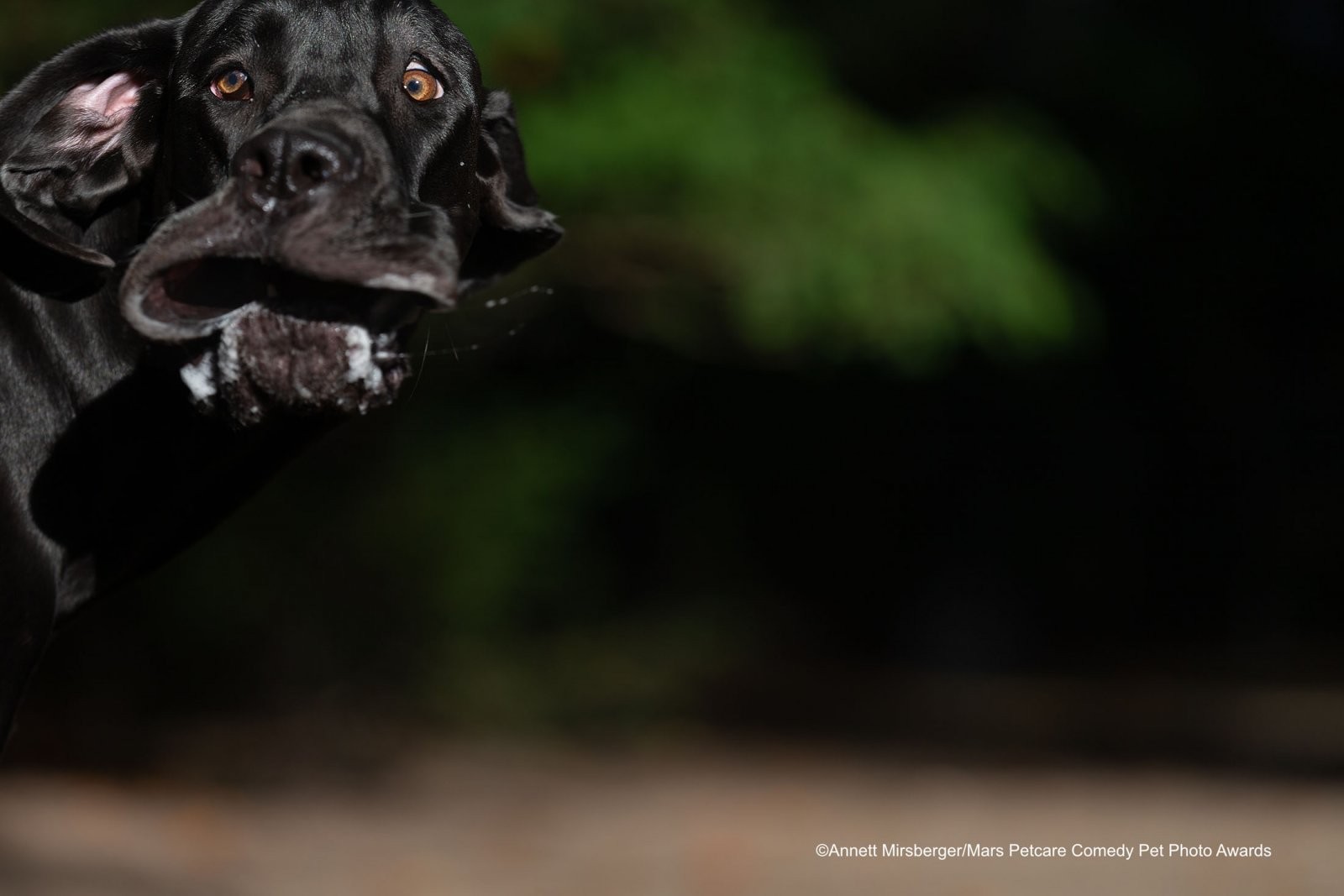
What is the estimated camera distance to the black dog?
2.62 metres

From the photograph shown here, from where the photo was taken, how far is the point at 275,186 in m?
2.63

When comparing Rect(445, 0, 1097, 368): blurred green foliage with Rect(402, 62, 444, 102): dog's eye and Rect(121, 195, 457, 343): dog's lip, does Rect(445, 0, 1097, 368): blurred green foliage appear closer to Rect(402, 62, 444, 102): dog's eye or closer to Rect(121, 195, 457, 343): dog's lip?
Rect(402, 62, 444, 102): dog's eye

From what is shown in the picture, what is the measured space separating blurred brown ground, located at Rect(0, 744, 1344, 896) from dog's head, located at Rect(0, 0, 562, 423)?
4066mm

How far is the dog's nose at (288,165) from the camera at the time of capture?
2623 millimetres

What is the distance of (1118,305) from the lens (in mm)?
13500

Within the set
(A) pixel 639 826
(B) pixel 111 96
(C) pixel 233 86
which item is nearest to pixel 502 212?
(C) pixel 233 86

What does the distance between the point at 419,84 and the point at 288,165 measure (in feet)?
1.89

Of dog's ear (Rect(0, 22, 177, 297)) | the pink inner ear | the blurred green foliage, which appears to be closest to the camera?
dog's ear (Rect(0, 22, 177, 297))

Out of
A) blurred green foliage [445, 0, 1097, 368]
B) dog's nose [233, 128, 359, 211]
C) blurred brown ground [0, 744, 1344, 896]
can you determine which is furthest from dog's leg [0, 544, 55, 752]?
blurred brown ground [0, 744, 1344, 896]

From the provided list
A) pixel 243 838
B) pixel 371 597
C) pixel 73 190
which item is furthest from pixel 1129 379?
pixel 73 190

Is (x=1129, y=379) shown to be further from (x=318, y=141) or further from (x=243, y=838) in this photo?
(x=318, y=141)

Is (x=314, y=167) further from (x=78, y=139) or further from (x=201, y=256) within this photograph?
(x=78, y=139)

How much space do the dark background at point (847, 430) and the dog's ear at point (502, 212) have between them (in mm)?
2204

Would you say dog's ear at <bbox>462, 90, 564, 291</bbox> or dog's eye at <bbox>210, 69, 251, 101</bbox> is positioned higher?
dog's ear at <bbox>462, 90, 564, 291</bbox>
